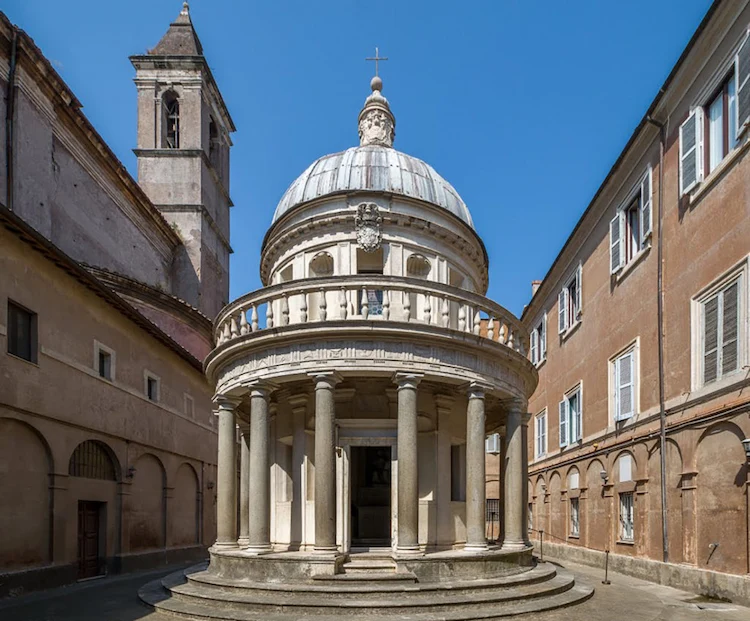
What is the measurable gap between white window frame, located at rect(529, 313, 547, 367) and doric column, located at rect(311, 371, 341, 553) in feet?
61.8

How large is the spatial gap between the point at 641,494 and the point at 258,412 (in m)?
11.2

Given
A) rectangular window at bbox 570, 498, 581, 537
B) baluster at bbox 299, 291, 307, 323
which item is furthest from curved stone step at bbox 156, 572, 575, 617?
rectangular window at bbox 570, 498, 581, 537

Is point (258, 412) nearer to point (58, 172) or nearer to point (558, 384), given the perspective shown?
point (58, 172)

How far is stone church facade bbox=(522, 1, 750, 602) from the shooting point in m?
14.0

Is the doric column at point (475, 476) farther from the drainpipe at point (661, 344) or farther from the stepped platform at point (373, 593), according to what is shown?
the drainpipe at point (661, 344)

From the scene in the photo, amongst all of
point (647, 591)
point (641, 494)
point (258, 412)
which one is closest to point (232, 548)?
point (258, 412)

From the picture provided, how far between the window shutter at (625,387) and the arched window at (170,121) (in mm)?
30277

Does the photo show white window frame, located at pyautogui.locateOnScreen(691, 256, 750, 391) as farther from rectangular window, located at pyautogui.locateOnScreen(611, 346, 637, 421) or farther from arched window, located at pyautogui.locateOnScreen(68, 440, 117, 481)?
arched window, located at pyautogui.locateOnScreen(68, 440, 117, 481)

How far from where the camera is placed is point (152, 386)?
23.2 meters

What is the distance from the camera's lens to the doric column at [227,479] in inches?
618

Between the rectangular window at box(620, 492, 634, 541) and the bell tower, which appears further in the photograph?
the bell tower

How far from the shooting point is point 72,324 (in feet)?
59.2

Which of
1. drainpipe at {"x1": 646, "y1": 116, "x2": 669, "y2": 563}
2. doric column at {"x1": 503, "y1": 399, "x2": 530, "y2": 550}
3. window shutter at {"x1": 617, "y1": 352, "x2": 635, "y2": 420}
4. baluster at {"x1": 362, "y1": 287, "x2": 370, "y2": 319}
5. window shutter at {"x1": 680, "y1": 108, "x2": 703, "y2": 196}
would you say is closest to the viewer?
baluster at {"x1": 362, "y1": 287, "x2": 370, "y2": 319}

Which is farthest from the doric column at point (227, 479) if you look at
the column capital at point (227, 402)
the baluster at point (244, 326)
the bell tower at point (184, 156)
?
the bell tower at point (184, 156)
